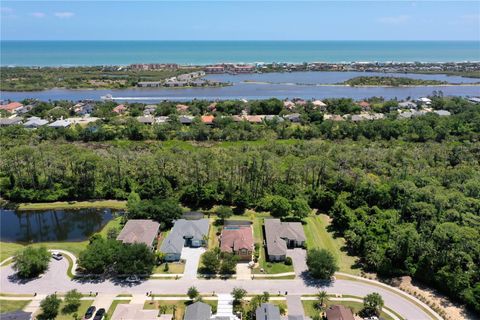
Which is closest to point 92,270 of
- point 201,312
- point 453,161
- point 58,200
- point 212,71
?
point 201,312

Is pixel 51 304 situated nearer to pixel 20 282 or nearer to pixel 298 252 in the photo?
pixel 20 282

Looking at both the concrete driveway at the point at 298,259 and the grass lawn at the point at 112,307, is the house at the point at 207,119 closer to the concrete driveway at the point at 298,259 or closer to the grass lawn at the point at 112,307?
the concrete driveway at the point at 298,259

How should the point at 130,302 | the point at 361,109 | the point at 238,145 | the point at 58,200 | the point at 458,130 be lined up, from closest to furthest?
the point at 130,302 → the point at 58,200 → the point at 238,145 → the point at 458,130 → the point at 361,109

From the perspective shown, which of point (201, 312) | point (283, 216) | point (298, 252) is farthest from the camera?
point (283, 216)

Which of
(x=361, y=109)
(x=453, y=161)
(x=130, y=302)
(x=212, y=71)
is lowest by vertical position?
(x=130, y=302)

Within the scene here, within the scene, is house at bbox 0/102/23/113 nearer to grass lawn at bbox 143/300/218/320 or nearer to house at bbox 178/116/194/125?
house at bbox 178/116/194/125

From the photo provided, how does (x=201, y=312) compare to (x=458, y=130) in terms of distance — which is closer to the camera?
(x=201, y=312)

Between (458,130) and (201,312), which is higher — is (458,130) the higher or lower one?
the higher one

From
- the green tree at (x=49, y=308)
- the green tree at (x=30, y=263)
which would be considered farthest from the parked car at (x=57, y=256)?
the green tree at (x=49, y=308)
